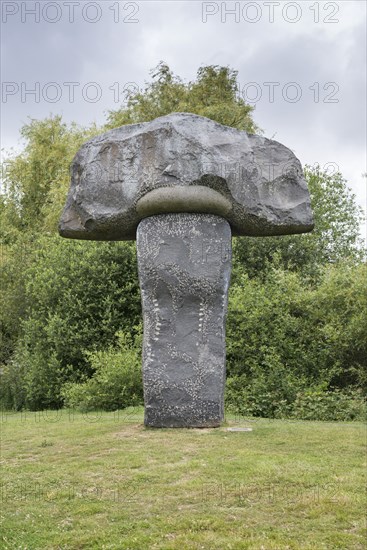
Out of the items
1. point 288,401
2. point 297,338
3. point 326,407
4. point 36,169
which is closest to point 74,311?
point 297,338

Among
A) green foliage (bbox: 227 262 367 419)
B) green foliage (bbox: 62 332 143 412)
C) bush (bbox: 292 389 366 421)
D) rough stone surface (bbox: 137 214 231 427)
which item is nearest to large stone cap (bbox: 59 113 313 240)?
rough stone surface (bbox: 137 214 231 427)

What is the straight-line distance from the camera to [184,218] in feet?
28.9

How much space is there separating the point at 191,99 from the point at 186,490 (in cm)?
1930

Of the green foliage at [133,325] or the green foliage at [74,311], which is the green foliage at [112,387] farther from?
the green foliage at [74,311]

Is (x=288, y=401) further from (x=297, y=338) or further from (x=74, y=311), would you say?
(x=74, y=311)

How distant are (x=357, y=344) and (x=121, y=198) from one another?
23.0ft

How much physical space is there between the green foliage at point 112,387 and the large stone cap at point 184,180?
4466 millimetres

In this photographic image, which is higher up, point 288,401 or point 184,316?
point 184,316

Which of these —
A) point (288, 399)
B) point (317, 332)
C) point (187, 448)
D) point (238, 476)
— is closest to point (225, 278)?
point (187, 448)

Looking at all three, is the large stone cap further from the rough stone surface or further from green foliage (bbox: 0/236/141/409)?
green foliage (bbox: 0/236/141/409)

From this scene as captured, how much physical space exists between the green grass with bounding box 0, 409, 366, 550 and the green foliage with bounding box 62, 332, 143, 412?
465 cm

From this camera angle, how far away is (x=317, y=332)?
14.2 m

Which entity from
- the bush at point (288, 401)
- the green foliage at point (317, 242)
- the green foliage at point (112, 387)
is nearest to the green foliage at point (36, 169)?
the green foliage at point (317, 242)

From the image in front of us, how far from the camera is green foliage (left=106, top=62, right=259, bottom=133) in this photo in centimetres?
2277
